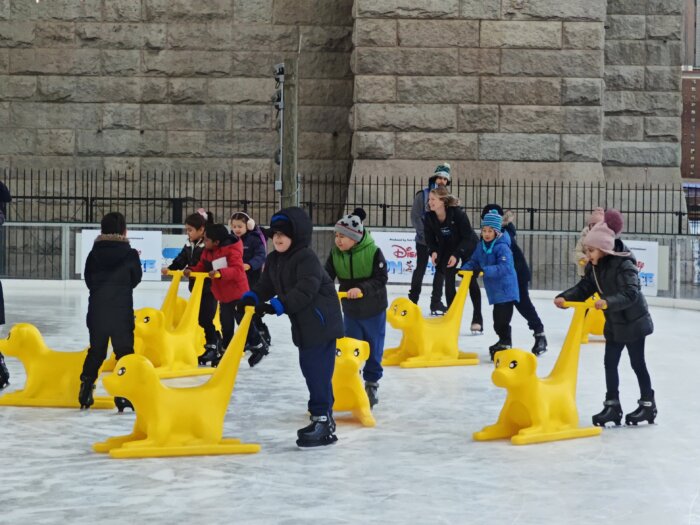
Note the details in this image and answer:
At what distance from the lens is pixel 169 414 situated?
7086 mm

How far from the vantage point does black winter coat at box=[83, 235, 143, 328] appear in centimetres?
841

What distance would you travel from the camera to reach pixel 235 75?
22047mm

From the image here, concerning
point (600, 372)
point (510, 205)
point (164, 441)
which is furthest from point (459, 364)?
point (510, 205)

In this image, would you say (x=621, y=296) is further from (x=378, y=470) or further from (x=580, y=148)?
(x=580, y=148)

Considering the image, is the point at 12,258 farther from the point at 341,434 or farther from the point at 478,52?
the point at 341,434

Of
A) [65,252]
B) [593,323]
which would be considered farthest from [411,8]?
[593,323]

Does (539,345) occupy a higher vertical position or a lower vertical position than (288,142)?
lower

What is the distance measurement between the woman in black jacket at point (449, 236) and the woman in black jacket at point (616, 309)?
523cm

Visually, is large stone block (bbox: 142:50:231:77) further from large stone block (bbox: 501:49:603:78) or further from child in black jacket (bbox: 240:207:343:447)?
child in black jacket (bbox: 240:207:343:447)

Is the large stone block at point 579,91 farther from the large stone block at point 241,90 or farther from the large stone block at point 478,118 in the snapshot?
the large stone block at point 241,90

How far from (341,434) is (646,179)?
1525cm

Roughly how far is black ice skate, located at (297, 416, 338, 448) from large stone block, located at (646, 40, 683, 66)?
16.5m

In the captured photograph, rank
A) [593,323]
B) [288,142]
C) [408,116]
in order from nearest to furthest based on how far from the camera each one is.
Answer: [593,323] → [288,142] → [408,116]

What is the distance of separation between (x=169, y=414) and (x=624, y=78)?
55.4 ft
